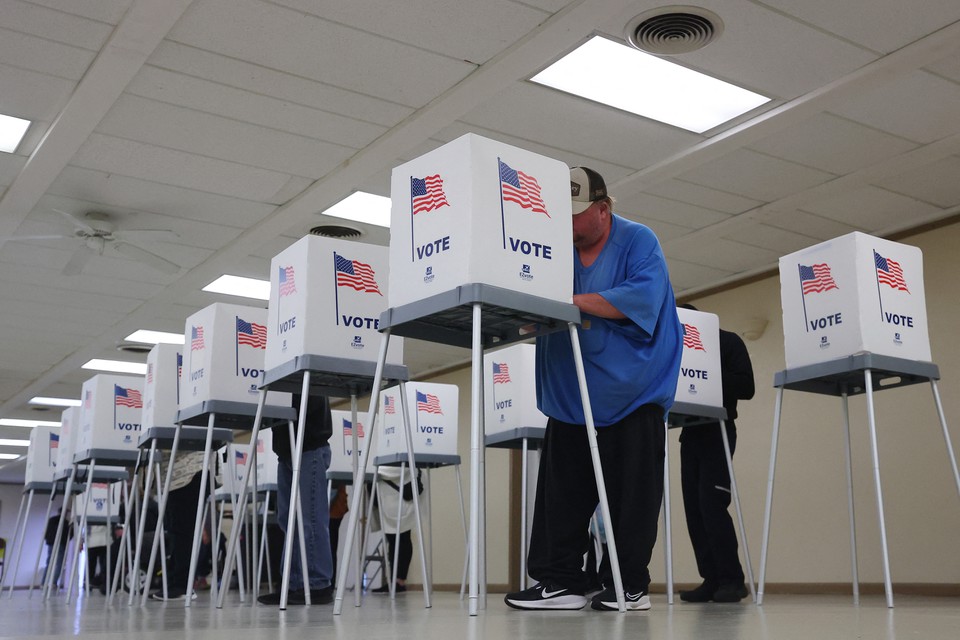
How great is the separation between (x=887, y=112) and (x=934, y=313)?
1.86 m

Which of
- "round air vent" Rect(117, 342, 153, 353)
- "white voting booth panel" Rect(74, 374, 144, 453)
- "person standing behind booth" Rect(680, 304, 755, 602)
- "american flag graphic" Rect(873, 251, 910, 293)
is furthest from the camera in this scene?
"round air vent" Rect(117, 342, 153, 353)

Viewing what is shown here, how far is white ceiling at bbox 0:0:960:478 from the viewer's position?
384 cm

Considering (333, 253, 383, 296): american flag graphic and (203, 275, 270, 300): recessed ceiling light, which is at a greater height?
(203, 275, 270, 300): recessed ceiling light

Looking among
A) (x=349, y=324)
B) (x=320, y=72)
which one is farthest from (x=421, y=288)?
(x=320, y=72)

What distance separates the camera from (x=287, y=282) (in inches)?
125

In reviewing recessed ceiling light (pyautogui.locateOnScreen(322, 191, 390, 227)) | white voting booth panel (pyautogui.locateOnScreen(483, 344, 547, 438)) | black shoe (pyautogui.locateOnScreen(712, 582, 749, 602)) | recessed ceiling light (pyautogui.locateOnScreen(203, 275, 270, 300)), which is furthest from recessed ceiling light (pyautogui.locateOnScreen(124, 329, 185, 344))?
black shoe (pyautogui.locateOnScreen(712, 582, 749, 602))

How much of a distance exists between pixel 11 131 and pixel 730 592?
4102 mm

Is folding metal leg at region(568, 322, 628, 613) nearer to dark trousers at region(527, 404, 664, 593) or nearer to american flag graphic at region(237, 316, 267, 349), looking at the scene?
dark trousers at region(527, 404, 664, 593)

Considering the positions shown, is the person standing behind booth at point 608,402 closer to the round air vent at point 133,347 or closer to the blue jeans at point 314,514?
the blue jeans at point 314,514

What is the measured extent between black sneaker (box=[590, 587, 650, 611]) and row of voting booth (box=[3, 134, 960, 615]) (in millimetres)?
149

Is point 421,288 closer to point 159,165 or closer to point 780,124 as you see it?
point 780,124

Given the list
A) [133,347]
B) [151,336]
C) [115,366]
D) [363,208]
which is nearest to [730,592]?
[363,208]

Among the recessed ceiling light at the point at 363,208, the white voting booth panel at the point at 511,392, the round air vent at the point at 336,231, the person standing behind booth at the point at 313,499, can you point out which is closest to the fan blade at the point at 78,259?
the round air vent at the point at 336,231

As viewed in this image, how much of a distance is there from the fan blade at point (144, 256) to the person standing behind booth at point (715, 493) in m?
3.63
